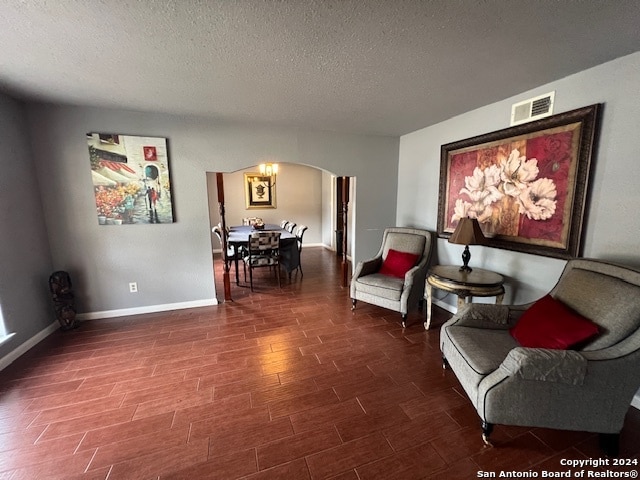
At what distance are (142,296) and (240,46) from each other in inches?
118

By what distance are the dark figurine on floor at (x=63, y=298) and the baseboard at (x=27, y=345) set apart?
0.35 ft

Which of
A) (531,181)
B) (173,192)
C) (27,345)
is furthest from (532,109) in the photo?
(27,345)

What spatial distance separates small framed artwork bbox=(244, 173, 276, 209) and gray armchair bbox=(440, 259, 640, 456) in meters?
6.23

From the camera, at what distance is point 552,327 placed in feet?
5.32

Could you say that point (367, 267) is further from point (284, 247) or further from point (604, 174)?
point (604, 174)

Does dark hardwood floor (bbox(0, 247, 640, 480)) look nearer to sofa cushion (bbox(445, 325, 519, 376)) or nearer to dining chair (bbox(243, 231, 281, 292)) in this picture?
sofa cushion (bbox(445, 325, 519, 376))

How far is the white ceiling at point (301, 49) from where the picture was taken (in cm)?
132

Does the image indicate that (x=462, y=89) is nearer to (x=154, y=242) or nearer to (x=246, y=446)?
(x=246, y=446)

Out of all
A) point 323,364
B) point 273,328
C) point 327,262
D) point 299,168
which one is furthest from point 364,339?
point 299,168

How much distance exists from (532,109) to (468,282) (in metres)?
1.60

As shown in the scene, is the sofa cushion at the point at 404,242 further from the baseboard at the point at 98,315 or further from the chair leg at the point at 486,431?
the baseboard at the point at 98,315

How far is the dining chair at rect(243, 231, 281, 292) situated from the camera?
400 cm

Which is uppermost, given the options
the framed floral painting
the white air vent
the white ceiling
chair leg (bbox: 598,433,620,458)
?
the white ceiling

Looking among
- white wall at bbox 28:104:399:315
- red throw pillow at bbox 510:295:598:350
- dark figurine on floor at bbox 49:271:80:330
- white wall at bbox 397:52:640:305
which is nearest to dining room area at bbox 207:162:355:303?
white wall at bbox 28:104:399:315
